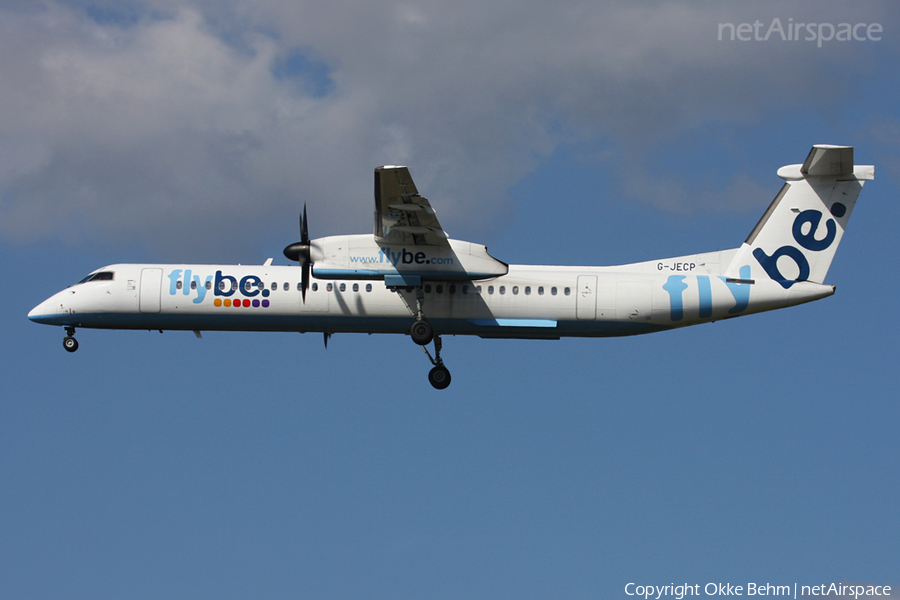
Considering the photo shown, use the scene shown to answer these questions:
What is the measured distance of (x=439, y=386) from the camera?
27.5 meters

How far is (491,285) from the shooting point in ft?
86.8

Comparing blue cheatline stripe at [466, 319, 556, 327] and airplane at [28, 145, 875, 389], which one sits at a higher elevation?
airplane at [28, 145, 875, 389]

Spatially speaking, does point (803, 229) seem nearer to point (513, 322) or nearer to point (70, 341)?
point (513, 322)

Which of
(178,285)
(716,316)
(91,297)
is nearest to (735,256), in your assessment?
(716,316)

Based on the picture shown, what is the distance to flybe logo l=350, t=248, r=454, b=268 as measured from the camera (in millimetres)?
25562

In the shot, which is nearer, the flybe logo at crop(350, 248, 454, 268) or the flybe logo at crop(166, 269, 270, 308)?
the flybe logo at crop(350, 248, 454, 268)

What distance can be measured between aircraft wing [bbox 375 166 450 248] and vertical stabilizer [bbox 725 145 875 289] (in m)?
7.97

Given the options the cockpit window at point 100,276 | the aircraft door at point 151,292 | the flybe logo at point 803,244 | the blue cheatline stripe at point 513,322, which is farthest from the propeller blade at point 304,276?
the flybe logo at point 803,244

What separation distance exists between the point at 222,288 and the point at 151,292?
6.46 ft

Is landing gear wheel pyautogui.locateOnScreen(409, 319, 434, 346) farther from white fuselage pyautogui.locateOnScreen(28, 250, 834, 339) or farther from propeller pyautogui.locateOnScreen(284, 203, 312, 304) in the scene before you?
propeller pyautogui.locateOnScreen(284, 203, 312, 304)

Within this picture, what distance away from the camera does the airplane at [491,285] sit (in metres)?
25.7

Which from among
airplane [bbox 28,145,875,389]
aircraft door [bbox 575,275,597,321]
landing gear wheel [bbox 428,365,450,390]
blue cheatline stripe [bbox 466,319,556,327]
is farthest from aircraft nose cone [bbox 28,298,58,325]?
aircraft door [bbox 575,275,597,321]

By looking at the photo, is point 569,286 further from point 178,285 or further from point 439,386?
point 178,285

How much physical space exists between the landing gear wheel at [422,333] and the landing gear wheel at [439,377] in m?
1.54
